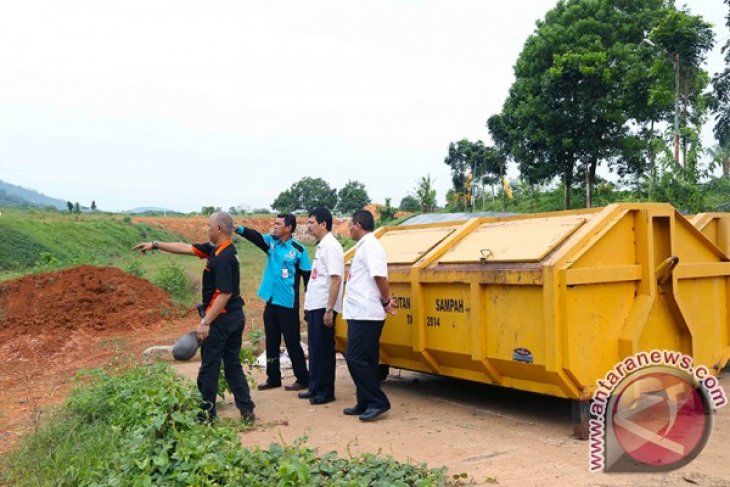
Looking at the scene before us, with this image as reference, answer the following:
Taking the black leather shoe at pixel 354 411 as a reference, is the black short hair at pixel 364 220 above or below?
above

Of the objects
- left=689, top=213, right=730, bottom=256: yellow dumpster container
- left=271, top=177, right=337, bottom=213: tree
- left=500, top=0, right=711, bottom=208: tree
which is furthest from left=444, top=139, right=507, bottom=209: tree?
left=689, top=213, right=730, bottom=256: yellow dumpster container

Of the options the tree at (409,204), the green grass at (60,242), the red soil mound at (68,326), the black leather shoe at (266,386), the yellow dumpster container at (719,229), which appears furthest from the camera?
the tree at (409,204)

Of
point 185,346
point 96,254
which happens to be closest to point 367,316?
point 185,346

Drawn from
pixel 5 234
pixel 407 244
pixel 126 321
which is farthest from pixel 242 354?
pixel 5 234

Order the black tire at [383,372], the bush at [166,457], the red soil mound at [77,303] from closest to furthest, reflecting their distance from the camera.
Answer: the bush at [166,457] < the black tire at [383,372] < the red soil mound at [77,303]

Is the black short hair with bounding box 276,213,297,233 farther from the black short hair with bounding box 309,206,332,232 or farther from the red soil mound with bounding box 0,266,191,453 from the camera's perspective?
the red soil mound with bounding box 0,266,191,453

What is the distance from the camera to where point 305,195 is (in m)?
63.9

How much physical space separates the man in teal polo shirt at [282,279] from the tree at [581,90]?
67.3 feet

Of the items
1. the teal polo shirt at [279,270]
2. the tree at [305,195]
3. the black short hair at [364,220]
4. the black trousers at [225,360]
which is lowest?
the black trousers at [225,360]

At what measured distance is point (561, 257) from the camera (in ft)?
16.9

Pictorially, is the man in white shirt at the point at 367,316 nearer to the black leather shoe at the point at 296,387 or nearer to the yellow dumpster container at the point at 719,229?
the black leather shoe at the point at 296,387

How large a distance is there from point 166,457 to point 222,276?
6.03 feet

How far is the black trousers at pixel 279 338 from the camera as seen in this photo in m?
7.07

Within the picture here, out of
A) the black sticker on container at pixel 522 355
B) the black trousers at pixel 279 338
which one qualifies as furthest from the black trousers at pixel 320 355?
the black sticker on container at pixel 522 355
